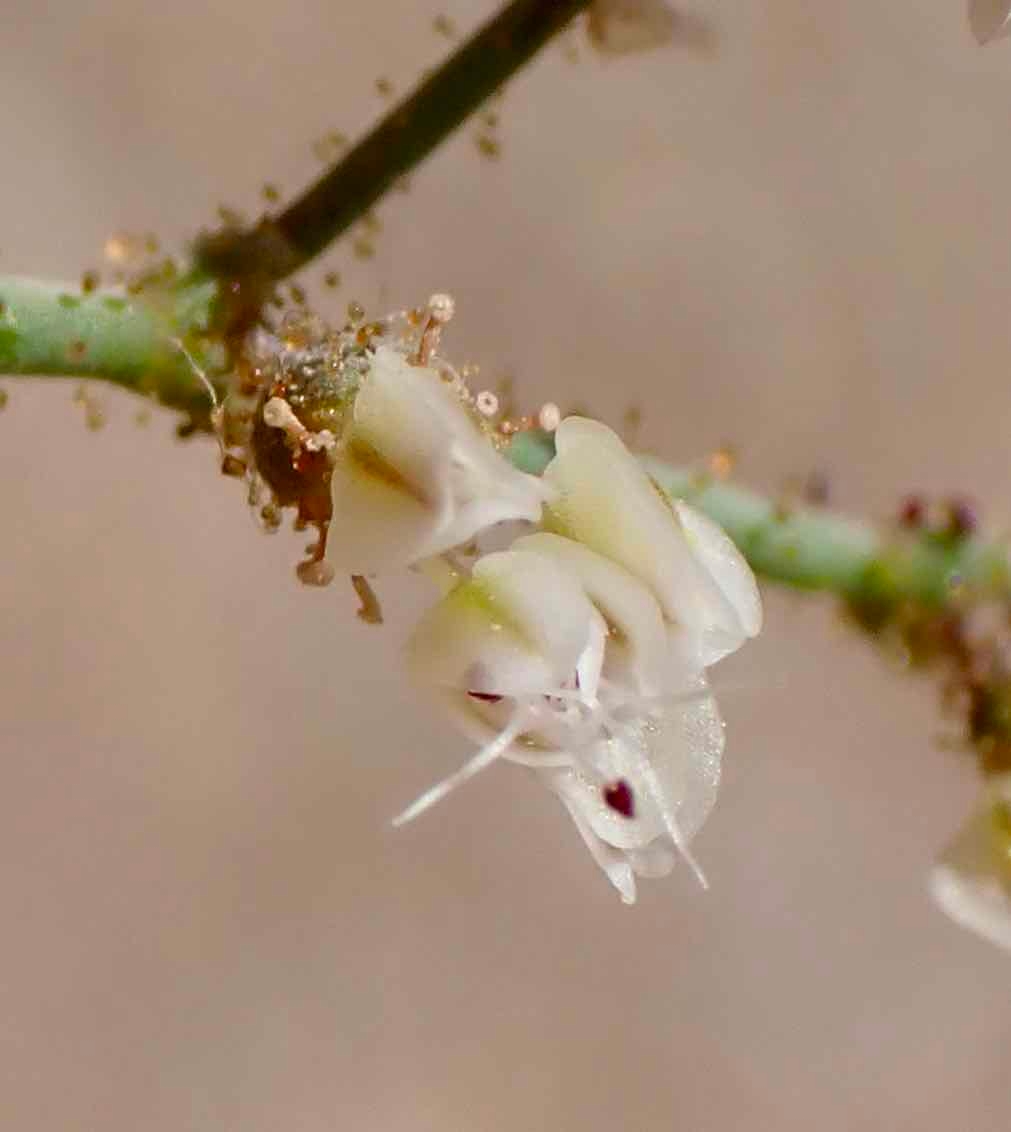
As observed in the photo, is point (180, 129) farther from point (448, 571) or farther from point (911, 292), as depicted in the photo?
point (448, 571)

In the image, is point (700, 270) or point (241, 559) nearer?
point (241, 559)

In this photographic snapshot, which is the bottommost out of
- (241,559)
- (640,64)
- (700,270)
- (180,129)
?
(241,559)

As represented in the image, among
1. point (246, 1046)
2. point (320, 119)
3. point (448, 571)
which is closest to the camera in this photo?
point (448, 571)

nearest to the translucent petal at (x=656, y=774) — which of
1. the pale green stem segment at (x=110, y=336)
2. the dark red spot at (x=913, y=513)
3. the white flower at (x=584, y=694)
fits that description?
the white flower at (x=584, y=694)

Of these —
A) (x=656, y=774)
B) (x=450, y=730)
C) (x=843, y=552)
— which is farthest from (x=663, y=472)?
(x=450, y=730)

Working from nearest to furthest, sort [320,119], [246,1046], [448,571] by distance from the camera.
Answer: [448,571], [246,1046], [320,119]

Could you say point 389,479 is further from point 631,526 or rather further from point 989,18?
point 989,18

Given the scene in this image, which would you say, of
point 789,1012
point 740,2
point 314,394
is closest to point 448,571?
point 314,394
